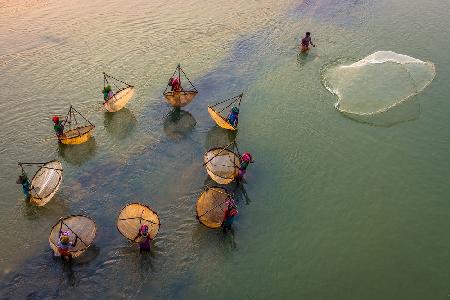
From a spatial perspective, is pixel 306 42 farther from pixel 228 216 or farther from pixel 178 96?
pixel 228 216

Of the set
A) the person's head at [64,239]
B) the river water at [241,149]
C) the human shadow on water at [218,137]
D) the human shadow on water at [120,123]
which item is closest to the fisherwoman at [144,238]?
the river water at [241,149]

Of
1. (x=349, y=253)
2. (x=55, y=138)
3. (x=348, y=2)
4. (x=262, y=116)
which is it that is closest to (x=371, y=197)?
(x=349, y=253)

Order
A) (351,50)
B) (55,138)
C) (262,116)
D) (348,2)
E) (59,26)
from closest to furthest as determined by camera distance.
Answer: (55,138)
(262,116)
(351,50)
(59,26)
(348,2)

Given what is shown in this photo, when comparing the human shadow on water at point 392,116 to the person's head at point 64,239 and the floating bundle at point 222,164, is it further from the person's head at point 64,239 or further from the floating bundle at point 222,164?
the person's head at point 64,239

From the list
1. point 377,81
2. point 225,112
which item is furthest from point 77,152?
point 377,81

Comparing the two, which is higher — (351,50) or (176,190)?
(351,50)

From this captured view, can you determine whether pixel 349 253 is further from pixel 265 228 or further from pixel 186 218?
pixel 186 218

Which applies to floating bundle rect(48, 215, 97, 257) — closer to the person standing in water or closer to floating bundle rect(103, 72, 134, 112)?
floating bundle rect(103, 72, 134, 112)
